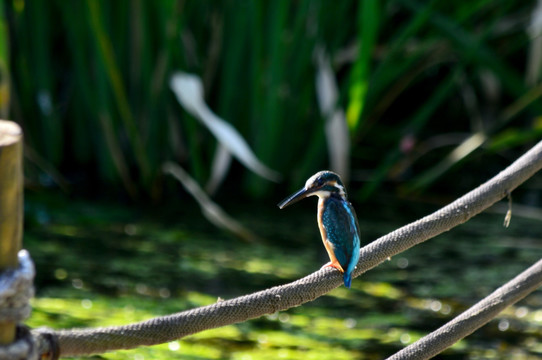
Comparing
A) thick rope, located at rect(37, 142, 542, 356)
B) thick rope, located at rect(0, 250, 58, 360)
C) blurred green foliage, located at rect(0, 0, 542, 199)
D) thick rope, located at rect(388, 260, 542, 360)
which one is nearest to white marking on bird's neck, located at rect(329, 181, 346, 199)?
thick rope, located at rect(37, 142, 542, 356)

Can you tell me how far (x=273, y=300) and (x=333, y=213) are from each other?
9.9 inches

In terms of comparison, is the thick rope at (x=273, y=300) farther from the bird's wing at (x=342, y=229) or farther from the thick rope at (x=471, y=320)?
the thick rope at (x=471, y=320)

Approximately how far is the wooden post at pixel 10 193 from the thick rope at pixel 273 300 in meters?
0.14

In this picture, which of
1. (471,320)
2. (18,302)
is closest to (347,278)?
(471,320)

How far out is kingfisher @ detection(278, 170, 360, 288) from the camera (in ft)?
4.24

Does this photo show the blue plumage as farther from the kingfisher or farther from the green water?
the green water

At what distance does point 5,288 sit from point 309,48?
2527 millimetres

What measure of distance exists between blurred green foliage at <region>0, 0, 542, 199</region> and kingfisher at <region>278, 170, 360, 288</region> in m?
Answer: 1.85

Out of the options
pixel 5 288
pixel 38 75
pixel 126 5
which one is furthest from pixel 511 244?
pixel 5 288

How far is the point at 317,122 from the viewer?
365 centimetres

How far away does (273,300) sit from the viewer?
3.76 ft

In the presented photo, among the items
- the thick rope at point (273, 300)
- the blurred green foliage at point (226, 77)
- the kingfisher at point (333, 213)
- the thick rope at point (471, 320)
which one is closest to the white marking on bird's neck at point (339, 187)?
the kingfisher at point (333, 213)

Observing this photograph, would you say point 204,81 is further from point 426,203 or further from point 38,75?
Answer: point 426,203

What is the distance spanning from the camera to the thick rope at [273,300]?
1020 mm
